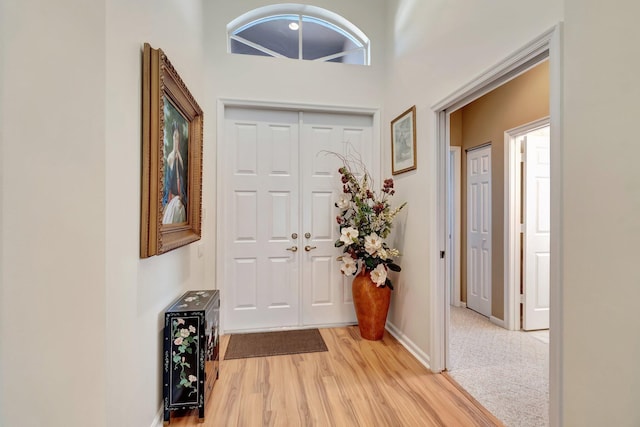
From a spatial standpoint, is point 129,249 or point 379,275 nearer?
point 129,249

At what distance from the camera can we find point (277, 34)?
9.89 ft

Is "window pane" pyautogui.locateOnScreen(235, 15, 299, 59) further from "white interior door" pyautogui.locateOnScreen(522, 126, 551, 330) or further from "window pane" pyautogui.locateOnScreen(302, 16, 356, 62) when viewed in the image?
"white interior door" pyautogui.locateOnScreen(522, 126, 551, 330)

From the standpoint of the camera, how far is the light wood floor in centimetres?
167

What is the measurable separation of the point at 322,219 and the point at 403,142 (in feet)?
3.65

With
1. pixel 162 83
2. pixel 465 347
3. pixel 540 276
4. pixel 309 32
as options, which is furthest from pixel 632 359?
pixel 309 32

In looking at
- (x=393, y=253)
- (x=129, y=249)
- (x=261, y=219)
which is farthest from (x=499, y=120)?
(x=129, y=249)

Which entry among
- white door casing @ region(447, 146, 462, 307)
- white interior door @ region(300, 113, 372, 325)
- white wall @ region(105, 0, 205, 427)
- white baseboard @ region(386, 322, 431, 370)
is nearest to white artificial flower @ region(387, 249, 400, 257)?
white interior door @ region(300, 113, 372, 325)

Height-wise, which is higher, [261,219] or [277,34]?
[277,34]

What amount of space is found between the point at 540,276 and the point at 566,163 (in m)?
2.36

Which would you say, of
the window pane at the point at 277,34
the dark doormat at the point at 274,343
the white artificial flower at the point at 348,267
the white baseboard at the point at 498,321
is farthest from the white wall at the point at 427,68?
the white baseboard at the point at 498,321

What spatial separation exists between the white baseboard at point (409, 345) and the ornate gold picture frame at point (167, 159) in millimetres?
2004

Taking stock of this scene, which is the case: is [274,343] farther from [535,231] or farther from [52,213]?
[535,231]

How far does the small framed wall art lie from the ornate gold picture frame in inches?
69.5

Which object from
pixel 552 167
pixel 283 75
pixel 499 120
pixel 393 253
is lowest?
pixel 393 253
